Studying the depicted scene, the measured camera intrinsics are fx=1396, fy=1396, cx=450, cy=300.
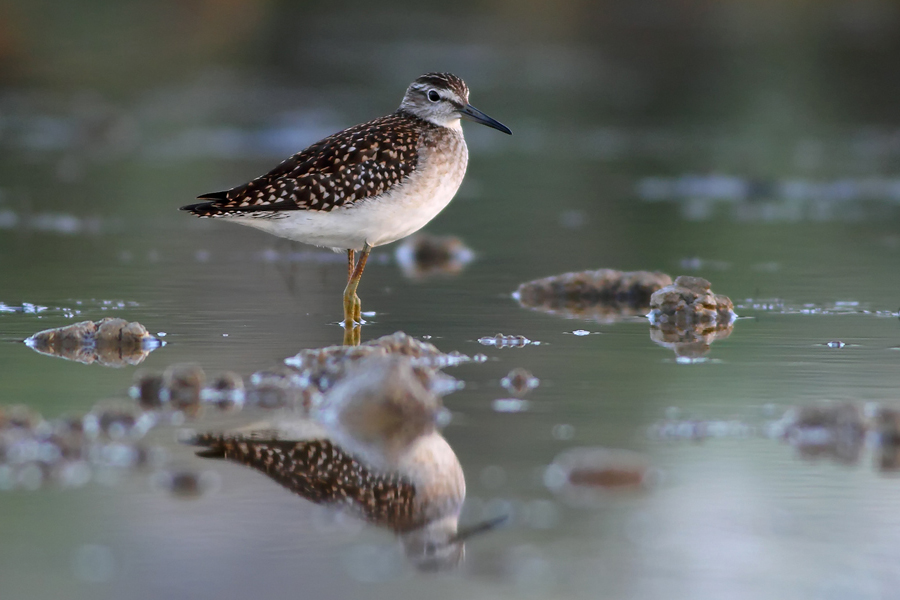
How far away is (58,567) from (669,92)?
22.2 metres

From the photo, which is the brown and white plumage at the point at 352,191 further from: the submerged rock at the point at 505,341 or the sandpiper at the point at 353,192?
the submerged rock at the point at 505,341

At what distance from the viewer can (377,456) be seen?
5059 millimetres

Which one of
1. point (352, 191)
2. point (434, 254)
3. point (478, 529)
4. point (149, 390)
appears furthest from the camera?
point (434, 254)

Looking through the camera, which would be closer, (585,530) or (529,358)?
(585,530)

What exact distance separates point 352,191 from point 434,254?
335 cm

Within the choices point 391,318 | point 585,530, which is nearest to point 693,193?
point 391,318

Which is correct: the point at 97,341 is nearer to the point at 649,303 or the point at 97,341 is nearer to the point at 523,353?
the point at 523,353

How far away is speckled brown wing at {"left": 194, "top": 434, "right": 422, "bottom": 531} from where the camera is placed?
4531mm

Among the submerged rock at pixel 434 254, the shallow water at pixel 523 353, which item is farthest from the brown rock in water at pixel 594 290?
the submerged rock at pixel 434 254

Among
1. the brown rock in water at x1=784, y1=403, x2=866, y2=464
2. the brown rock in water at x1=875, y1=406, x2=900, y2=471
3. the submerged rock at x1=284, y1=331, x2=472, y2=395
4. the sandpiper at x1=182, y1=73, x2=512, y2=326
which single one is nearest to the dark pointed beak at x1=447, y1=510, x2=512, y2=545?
the brown rock in water at x1=784, y1=403, x2=866, y2=464

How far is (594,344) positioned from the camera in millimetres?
7465

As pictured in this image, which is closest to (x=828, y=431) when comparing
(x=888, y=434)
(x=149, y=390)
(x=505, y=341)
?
(x=888, y=434)

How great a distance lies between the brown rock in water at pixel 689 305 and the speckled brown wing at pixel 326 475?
11.8ft

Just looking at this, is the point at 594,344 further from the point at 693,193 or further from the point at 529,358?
the point at 693,193
